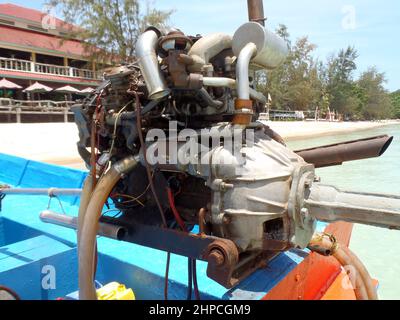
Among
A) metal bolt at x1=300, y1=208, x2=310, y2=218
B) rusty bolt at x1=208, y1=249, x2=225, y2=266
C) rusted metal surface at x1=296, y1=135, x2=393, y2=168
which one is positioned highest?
rusted metal surface at x1=296, y1=135, x2=393, y2=168

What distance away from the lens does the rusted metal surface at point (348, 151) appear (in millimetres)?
1276

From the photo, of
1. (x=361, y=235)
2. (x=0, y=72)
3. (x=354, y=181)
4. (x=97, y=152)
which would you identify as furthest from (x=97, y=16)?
(x=97, y=152)

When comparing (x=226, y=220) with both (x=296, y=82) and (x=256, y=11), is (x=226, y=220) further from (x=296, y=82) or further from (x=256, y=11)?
(x=296, y=82)

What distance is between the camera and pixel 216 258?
1.16 meters

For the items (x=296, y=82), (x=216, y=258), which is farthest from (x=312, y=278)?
(x=296, y=82)

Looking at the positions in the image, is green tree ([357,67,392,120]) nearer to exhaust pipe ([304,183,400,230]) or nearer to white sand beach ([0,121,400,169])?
white sand beach ([0,121,400,169])

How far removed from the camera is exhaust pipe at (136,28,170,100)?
1.23 m

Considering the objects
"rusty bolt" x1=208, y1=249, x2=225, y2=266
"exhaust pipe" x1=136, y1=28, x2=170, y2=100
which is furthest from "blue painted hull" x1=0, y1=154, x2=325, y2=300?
"exhaust pipe" x1=136, y1=28, x2=170, y2=100

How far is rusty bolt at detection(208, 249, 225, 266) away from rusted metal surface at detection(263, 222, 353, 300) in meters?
0.54

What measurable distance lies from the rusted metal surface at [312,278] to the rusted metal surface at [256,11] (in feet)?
3.95

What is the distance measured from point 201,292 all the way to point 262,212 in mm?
728

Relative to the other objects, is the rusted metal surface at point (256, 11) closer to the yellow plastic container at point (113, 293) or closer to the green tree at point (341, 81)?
the yellow plastic container at point (113, 293)

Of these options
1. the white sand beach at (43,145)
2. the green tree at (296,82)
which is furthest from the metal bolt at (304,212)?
the green tree at (296,82)

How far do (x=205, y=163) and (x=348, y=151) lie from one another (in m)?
0.55
